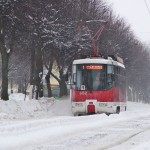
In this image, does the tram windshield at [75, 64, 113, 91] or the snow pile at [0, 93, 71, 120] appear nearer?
the tram windshield at [75, 64, 113, 91]

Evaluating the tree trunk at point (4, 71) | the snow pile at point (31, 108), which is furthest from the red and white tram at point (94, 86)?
the tree trunk at point (4, 71)

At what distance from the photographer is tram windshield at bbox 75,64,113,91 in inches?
1172

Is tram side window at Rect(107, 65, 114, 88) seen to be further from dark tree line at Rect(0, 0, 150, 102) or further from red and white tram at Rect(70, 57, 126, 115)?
dark tree line at Rect(0, 0, 150, 102)

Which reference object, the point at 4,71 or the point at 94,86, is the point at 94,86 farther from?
the point at 4,71

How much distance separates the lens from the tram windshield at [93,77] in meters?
29.8

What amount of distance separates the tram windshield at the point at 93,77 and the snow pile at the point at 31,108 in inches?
154

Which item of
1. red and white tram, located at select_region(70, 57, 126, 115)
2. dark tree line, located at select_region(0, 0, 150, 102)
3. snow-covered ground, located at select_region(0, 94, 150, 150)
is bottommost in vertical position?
snow-covered ground, located at select_region(0, 94, 150, 150)

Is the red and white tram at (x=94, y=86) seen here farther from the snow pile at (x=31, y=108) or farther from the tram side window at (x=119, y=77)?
the snow pile at (x=31, y=108)

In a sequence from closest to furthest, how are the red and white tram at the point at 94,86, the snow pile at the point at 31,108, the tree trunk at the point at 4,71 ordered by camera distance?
the red and white tram at the point at 94,86 → the snow pile at the point at 31,108 → the tree trunk at the point at 4,71

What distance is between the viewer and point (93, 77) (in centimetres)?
3003

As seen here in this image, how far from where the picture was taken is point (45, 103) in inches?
1558

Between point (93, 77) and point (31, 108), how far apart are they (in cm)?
712

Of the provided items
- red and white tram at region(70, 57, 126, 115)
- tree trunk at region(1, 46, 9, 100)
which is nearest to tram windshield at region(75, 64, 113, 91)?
red and white tram at region(70, 57, 126, 115)

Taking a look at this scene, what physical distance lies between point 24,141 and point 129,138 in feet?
10.8
